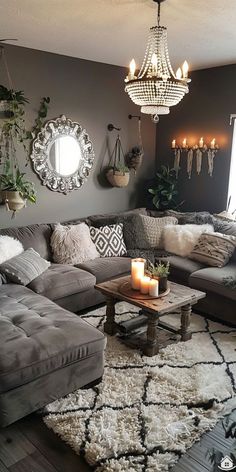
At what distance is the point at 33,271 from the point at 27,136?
1.48 metres

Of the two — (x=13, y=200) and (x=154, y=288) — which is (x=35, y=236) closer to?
(x=13, y=200)

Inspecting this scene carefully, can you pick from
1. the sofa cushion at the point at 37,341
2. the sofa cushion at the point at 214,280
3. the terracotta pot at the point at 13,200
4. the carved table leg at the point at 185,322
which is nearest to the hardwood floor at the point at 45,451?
the sofa cushion at the point at 37,341

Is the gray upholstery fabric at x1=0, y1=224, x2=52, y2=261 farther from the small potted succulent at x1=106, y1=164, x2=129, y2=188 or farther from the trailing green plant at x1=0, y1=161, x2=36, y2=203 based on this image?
the small potted succulent at x1=106, y1=164, x2=129, y2=188

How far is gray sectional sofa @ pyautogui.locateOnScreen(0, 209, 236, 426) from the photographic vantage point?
2043mm

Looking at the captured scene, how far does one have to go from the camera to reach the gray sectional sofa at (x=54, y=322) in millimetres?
2043

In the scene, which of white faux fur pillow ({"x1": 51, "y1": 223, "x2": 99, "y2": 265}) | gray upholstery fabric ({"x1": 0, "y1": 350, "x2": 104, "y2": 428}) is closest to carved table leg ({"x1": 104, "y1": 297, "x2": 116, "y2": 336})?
gray upholstery fabric ({"x1": 0, "y1": 350, "x2": 104, "y2": 428})

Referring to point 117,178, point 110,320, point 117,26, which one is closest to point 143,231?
point 117,178

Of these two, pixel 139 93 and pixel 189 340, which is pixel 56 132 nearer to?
pixel 139 93

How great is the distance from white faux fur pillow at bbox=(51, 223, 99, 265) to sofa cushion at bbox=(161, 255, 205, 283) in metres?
0.89

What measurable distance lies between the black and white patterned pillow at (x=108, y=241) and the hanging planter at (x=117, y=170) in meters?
0.70

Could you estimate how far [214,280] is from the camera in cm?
340

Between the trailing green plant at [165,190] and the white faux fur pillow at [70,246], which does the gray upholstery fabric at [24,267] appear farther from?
the trailing green plant at [165,190]

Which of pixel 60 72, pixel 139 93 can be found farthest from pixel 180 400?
pixel 60 72

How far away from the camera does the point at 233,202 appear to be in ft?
14.8
